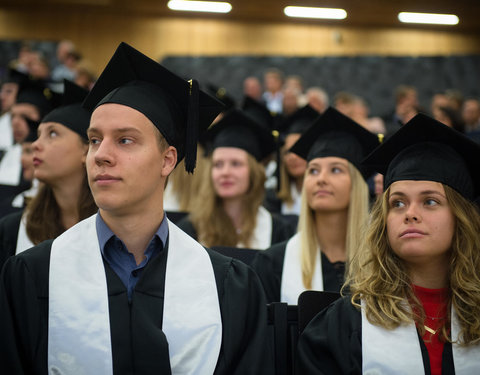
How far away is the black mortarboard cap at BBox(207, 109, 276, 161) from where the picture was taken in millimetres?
4965

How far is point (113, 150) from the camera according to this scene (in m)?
2.30

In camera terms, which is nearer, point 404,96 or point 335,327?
point 335,327

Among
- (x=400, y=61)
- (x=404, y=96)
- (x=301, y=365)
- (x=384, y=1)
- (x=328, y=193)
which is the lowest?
(x=301, y=365)

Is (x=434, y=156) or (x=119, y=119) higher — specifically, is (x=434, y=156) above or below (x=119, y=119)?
below

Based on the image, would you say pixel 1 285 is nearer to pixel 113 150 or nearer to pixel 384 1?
pixel 113 150

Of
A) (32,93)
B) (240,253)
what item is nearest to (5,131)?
(32,93)

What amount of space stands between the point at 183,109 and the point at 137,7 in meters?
11.4

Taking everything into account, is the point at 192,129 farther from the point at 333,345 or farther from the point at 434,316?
the point at 434,316

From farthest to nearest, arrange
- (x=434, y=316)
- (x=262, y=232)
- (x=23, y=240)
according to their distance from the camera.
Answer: (x=262, y=232), (x=23, y=240), (x=434, y=316)

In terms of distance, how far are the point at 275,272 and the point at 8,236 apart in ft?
5.48

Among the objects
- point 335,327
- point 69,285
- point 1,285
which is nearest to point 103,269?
point 69,285

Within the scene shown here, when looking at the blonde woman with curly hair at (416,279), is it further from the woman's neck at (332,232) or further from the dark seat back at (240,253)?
the woman's neck at (332,232)

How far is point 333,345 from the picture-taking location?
245cm

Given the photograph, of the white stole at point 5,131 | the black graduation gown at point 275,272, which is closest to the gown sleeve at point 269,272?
the black graduation gown at point 275,272
